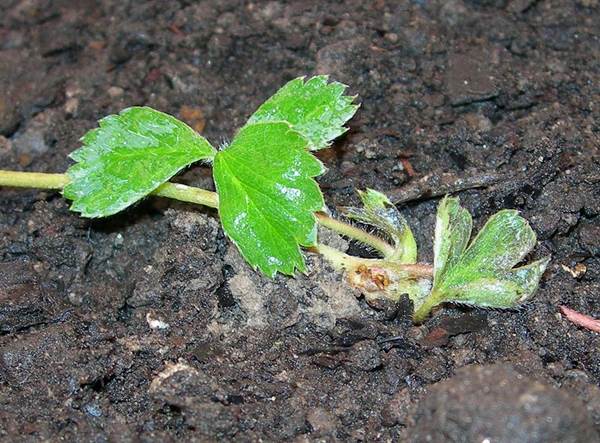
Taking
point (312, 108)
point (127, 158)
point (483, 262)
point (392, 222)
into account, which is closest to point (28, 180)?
point (127, 158)

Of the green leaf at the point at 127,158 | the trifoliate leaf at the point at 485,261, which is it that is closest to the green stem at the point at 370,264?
the trifoliate leaf at the point at 485,261

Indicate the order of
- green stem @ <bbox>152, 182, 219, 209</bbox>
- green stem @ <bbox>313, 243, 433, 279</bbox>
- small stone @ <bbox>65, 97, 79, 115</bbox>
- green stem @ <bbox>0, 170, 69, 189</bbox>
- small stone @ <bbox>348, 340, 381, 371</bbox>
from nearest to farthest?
small stone @ <bbox>348, 340, 381, 371</bbox>, green stem @ <bbox>313, 243, 433, 279</bbox>, green stem @ <bbox>152, 182, 219, 209</bbox>, green stem @ <bbox>0, 170, 69, 189</bbox>, small stone @ <bbox>65, 97, 79, 115</bbox>

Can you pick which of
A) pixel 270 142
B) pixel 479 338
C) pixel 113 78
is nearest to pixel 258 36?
pixel 113 78

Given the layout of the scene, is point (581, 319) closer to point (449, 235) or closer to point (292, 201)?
point (449, 235)

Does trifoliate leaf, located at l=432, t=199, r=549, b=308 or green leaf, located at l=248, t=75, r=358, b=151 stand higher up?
green leaf, located at l=248, t=75, r=358, b=151

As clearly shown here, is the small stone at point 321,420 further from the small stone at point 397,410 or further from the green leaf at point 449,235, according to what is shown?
the green leaf at point 449,235

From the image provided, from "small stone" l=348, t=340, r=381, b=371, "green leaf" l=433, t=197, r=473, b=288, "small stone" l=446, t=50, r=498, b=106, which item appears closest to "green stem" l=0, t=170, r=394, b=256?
"green leaf" l=433, t=197, r=473, b=288

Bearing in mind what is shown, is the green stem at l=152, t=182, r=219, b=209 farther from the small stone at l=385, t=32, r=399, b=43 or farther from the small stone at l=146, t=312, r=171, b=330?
the small stone at l=385, t=32, r=399, b=43
